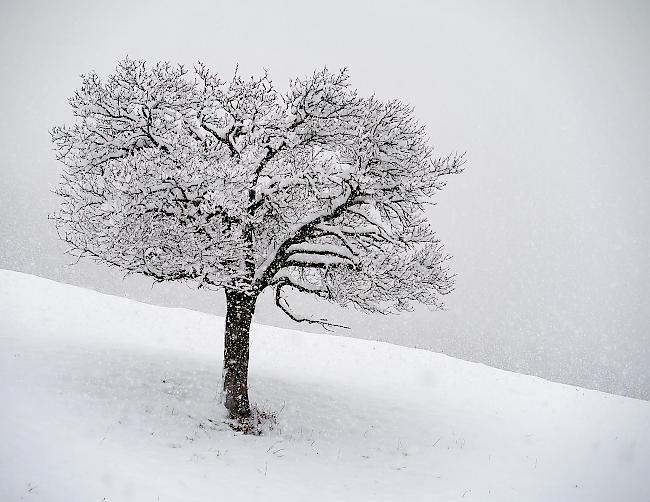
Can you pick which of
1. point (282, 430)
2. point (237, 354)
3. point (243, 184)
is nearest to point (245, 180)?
point (243, 184)

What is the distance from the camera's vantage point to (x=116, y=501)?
23.7 ft

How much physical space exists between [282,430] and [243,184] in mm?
6486

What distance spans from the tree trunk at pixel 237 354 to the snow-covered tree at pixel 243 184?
3cm

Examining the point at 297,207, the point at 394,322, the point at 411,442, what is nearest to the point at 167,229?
the point at 297,207

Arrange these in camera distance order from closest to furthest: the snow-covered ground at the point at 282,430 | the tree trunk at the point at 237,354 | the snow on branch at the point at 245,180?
the snow-covered ground at the point at 282,430 → the snow on branch at the point at 245,180 → the tree trunk at the point at 237,354

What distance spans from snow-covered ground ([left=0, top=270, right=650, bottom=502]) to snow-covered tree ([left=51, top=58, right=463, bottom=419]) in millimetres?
2313

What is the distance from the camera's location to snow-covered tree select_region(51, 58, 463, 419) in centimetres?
1106

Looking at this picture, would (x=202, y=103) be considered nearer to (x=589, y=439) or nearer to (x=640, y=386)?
(x=589, y=439)

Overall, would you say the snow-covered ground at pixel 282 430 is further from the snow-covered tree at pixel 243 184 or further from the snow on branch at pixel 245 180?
the snow on branch at pixel 245 180

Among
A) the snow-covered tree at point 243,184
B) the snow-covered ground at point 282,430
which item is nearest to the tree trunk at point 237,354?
the snow-covered tree at point 243,184

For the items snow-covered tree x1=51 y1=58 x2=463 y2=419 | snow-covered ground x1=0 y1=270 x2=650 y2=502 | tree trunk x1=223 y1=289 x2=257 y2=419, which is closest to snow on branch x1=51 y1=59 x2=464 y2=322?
snow-covered tree x1=51 y1=58 x2=463 y2=419

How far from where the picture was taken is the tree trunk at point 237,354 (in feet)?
41.7

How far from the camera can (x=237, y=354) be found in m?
12.8

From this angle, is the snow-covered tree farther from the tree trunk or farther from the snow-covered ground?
the snow-covered ground
